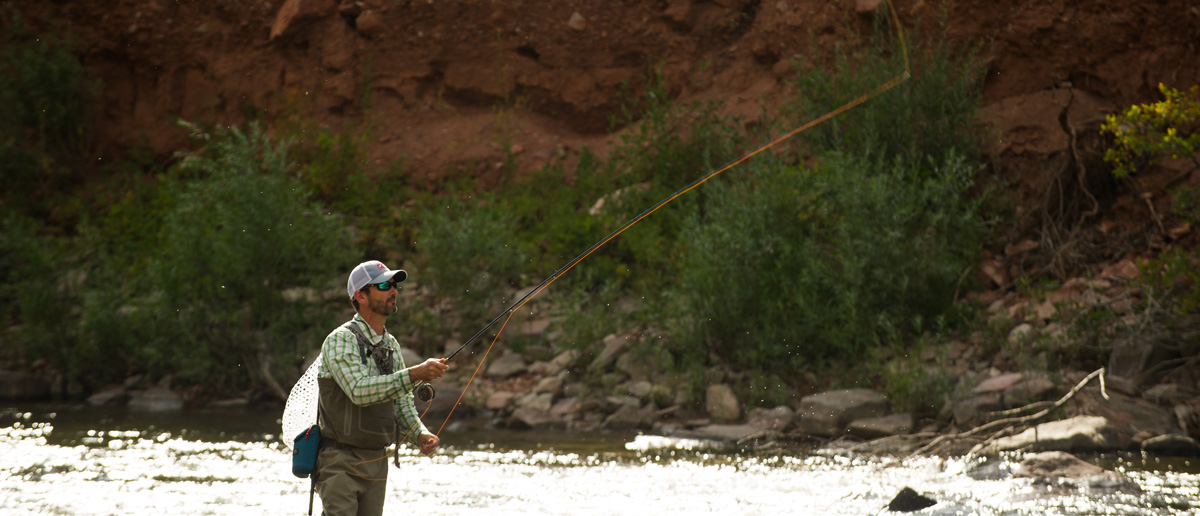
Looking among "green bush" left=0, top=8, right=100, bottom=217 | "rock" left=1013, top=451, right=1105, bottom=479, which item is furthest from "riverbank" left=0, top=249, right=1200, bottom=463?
"green bush" left=0, top=8, right=100, bottom=217

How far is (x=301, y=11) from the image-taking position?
15945 mm

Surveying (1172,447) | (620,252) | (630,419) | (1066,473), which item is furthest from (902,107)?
(1066,473)

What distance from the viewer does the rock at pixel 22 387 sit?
38.3 feet

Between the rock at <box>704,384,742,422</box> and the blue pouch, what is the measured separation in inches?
251

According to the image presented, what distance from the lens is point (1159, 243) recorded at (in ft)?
34.8

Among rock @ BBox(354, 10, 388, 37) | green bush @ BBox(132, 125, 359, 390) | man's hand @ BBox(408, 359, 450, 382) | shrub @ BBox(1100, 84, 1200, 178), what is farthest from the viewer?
rock @ BBox(354, 10, 388, 37)

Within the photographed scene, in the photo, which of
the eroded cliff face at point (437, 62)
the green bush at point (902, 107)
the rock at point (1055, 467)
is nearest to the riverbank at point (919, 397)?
the rock at point (1055, 467)

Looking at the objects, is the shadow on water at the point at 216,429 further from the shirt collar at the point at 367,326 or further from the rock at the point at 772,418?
the shirt collar at the point at 367,326

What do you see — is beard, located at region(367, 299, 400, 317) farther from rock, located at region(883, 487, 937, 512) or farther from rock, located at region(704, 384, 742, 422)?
rock, located at region(704, 384, 742, 422)

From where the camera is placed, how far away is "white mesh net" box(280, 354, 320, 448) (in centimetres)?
368

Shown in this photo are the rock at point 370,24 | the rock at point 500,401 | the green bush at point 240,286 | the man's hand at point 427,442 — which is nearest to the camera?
the man's hand at point 427,442

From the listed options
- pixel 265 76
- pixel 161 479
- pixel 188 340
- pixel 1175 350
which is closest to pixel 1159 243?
pixel 1175 350

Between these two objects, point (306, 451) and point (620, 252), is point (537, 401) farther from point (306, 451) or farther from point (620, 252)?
point (306, 451)

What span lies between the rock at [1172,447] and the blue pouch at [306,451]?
6292 mm
